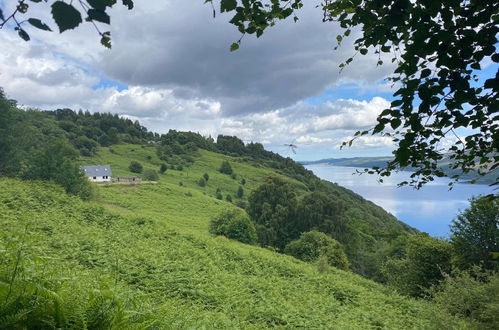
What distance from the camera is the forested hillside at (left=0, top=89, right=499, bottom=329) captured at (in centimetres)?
341

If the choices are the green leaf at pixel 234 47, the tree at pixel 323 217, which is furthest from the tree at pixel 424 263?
the green leaf at pixel 234 47

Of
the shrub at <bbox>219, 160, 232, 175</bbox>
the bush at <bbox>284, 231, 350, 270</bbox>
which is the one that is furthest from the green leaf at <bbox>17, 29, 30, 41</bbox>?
the shrub at <bbox>219, 160, 232, 175</bbox>

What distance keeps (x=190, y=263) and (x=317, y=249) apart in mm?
21891

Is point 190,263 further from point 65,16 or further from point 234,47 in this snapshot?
point 65,16

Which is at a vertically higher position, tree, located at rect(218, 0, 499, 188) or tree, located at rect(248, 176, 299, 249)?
tree, located at rect(218, 0, 499, 188)

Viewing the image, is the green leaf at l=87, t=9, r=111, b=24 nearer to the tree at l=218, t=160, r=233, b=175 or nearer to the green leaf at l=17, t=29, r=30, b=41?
the green leaf at l=17, t=29, r=30, b=41

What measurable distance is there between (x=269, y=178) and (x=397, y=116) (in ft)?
145

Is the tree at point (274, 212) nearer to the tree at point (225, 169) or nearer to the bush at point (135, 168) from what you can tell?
the bush at point (135, 168)

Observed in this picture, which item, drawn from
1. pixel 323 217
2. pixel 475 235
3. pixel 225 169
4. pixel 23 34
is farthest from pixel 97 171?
pixel 23 34

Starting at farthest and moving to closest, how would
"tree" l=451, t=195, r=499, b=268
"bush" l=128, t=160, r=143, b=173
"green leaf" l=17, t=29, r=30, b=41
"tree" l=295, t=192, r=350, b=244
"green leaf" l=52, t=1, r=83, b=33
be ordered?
"bush" l=128, t=160, r=143, b=173, "tree" l=295, t=192, r=350, b=244, "tree" l=451, t=195, r=499, b=268, "green leaf" l=17, t=29, r=30, b=41, "green leaf" l=52, t=1, r=83, b=33

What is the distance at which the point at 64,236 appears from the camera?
14734mm

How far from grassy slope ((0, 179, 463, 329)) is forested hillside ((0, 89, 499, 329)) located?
0.04 meters

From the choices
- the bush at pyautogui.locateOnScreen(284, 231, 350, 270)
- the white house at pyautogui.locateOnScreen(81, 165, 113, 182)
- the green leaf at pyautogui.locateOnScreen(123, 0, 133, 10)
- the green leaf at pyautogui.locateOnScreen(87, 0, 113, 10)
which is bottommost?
the bush at pyautogui.locateOnScreen(284, 231, 350, 270)

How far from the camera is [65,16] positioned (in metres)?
1.29
